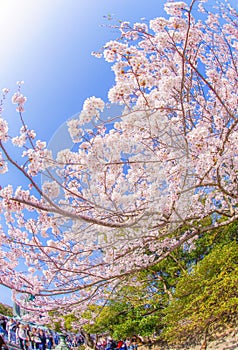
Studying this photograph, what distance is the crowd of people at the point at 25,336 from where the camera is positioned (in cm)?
1151

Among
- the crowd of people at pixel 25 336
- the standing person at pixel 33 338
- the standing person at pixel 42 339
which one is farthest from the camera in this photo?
the standing person at pixel 42 339

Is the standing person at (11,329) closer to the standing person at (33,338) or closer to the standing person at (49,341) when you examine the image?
the standing person at (33,338)

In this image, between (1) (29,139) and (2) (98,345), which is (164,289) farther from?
(1) (29,139)

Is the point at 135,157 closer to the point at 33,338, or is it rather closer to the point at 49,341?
the point at 33,338

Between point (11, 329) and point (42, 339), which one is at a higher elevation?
point (11, 329)

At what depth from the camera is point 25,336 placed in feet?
39.8

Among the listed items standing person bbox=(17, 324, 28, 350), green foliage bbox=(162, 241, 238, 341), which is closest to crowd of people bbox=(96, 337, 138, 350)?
standing person bbox=(17, 324, 28, 350)

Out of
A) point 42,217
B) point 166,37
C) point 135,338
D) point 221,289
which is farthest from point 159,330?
point 166,37

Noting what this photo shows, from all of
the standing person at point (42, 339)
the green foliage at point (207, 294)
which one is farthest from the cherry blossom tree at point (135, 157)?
the standing person at point (42, 339)

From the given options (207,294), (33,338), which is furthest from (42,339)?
(207,294)

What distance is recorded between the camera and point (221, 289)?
897 cm

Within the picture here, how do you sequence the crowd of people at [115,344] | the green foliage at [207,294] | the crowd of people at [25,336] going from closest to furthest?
the green foliage at [207,294], the crowd of people at [25,336], the crowd of people at [115,344]

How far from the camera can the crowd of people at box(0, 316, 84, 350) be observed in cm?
1151

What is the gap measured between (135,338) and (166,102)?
14.3 meters
